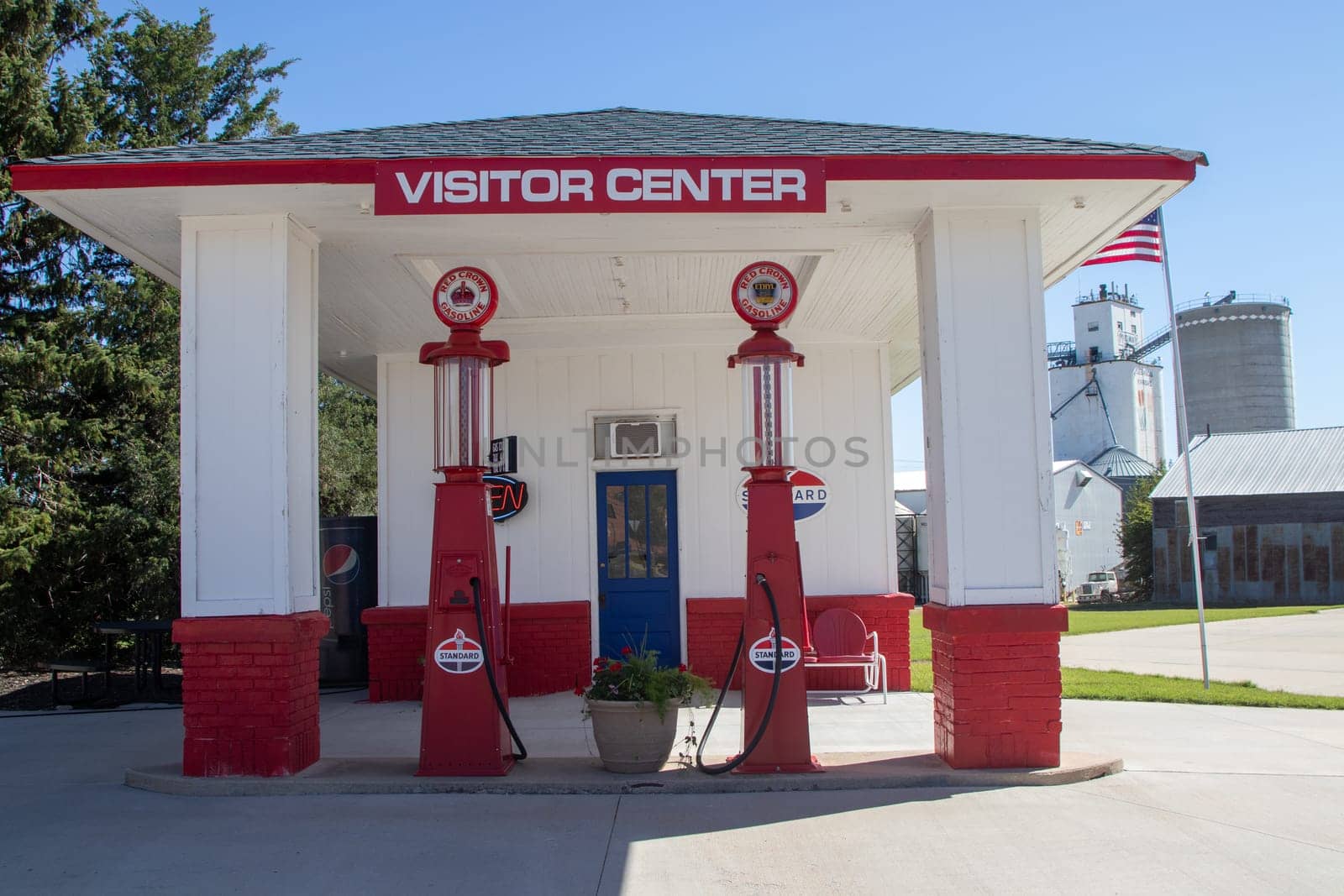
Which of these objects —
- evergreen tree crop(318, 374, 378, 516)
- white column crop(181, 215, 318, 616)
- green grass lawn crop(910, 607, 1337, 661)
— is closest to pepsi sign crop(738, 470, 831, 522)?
white column crop(181, 215, 318, 616)

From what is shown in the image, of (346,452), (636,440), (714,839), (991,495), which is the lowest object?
(714,839)

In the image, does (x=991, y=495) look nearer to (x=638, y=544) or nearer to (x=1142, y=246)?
(x=638, y=544)

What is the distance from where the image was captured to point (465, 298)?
686 centimetres

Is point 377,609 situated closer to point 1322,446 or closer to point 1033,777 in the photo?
point 1033,777

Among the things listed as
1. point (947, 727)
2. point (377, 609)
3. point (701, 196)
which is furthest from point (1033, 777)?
point (377, 609)

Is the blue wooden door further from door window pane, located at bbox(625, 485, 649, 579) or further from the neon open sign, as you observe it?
the neon open sign

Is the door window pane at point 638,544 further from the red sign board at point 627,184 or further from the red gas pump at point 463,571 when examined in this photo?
the red sign board at point 627,184

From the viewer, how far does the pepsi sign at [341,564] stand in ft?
38.9

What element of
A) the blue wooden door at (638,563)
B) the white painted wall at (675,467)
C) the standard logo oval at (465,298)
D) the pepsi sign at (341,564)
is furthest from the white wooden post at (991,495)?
the pepsi sign at (341,564)

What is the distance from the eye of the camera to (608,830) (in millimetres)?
5633

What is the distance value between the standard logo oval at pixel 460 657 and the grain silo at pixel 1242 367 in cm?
5947

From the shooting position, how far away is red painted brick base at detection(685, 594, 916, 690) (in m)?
10.5

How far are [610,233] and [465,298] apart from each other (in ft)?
3.96

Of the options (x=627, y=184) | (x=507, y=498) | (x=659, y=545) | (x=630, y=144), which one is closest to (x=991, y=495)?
(x=627, y=184)
